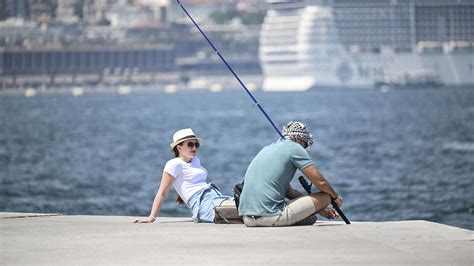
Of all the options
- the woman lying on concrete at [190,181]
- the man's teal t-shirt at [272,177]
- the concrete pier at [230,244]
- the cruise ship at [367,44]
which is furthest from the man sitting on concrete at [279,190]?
the cruise ship at [367,44]

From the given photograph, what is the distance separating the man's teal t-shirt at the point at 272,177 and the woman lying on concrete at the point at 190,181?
1.54ft

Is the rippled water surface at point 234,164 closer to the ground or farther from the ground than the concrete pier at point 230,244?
closer to the ground

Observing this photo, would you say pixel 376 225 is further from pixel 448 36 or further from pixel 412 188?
pixel 448 36

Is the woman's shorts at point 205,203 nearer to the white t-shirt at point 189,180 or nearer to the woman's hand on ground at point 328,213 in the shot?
the white t-shirt at point 189,180

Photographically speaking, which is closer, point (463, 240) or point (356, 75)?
point (463, 240)

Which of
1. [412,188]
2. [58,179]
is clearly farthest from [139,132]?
[412,188]

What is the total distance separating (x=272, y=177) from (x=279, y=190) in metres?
0.11

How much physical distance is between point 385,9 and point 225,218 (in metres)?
143

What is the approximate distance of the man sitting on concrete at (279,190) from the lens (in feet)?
30.6

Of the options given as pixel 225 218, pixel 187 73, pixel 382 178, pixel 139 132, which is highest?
pixel 225 218

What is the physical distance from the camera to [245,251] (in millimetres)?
8227

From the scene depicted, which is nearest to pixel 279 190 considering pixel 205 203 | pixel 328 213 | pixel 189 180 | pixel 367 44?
pixel 328 213

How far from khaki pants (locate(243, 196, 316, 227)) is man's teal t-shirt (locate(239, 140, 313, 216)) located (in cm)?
3

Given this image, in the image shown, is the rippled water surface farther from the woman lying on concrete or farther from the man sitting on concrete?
the man sitting on concrete
